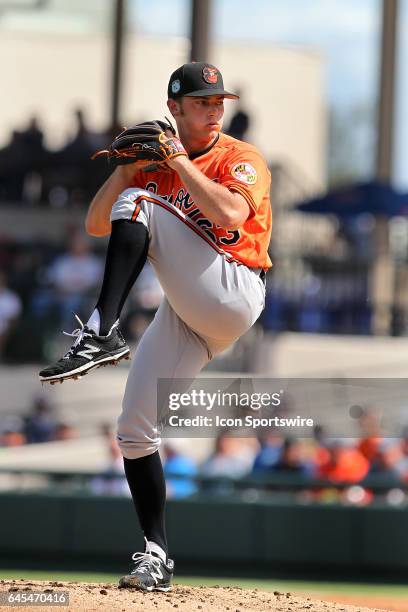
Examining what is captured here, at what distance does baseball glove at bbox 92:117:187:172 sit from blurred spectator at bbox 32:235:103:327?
7425mm

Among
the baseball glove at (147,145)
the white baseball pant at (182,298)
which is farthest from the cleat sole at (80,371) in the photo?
the baseball glove at (147,145)

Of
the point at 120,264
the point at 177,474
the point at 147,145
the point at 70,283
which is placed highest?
the point at 147,145

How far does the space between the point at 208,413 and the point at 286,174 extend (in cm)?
1211

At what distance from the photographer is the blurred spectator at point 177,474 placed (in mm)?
10281

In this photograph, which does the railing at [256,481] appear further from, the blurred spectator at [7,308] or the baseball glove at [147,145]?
the baseball glove at [147,145]

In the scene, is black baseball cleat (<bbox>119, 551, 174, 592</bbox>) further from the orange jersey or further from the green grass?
the green grass

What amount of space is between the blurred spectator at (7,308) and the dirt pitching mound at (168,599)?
7.03 meters

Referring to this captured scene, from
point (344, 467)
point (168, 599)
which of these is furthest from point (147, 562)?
point (344, 467)

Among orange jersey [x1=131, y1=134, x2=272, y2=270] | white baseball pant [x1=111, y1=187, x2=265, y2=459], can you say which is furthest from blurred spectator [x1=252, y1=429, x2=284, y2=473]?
orange jersey [x1=131, y1=134, x2=272, y2=270]

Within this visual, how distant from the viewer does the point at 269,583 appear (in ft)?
32.1

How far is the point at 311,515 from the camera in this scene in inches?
402

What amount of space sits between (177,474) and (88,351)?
604cm

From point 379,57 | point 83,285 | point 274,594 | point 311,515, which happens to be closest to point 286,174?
point 379,57

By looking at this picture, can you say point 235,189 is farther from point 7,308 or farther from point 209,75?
point 7,308
